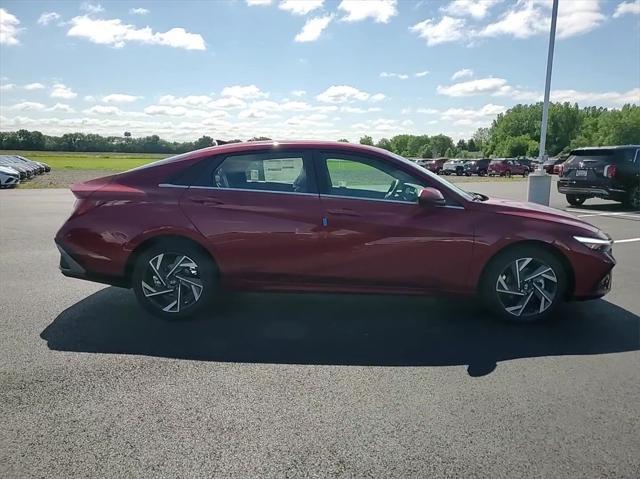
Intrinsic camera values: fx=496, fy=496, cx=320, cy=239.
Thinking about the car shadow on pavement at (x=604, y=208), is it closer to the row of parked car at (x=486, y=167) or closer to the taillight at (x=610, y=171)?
the taillight at (x=610, y=171)

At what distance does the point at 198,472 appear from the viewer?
7.78 feet

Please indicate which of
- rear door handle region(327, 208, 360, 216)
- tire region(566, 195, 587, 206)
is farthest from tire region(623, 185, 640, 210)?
Answer: rear door handle region(327, 208, 360, 216)

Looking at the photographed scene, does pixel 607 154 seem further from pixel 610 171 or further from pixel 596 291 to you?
pixel 596 291

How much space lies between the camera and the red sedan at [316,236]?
435 centimetres

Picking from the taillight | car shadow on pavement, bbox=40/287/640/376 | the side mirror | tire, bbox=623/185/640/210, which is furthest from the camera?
tire, bbox=623/185/640/210

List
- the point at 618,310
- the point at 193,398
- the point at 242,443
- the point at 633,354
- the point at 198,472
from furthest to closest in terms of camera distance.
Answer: the point at 618,310 → the point at 633,354 → the point at 193,398 → the point at 242,443 → the point at 198,472

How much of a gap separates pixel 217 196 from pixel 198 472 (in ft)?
8.55

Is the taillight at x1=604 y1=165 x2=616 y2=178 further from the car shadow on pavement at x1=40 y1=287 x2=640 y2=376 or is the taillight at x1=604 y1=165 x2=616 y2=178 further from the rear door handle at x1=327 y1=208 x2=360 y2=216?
the rear door handle at x1=327 y1=208 x2=360 y2=216

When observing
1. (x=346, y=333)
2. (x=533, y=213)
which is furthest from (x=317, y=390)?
(x=533, y=213)

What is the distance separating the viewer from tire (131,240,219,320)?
447cm

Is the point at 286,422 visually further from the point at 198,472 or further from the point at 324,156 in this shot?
the point at 324,156

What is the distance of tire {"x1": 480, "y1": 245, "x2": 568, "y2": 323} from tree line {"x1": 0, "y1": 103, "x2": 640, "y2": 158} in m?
79.2

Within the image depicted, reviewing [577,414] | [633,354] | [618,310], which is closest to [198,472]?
[577,414]

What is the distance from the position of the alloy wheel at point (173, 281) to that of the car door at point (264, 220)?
10.8 inches
